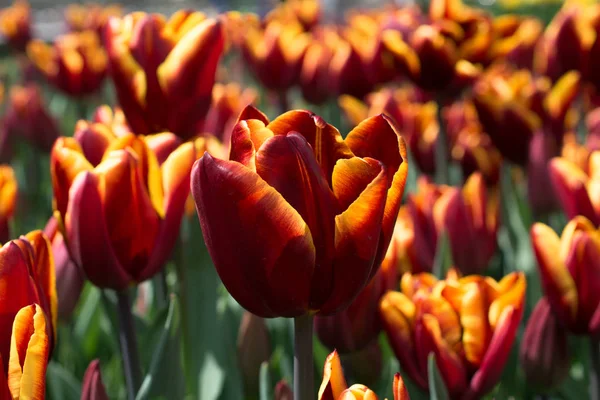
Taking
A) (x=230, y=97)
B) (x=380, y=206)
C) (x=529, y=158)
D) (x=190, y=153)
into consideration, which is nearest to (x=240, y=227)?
(x=380, y=206)

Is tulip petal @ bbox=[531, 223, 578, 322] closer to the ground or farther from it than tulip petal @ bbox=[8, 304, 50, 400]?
closer to the ground

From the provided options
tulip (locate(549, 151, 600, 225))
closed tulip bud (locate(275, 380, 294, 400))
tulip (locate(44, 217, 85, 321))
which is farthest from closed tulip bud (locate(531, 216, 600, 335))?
tulip (locate(44, 217, 85, 321))

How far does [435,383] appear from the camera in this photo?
0.81 m

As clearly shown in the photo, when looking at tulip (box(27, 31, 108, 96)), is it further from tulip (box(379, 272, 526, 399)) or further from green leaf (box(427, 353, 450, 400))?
green leaf (box(427, 353, 450, 400))

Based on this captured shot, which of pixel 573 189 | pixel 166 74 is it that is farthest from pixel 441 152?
pixel 166 74

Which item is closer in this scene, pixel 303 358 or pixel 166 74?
pixel 303 358

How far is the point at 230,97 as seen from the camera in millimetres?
1976

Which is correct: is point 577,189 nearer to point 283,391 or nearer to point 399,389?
point 283,391

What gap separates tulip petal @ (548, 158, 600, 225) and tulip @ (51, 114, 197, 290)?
51cm

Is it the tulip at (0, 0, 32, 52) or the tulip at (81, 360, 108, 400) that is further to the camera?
the tulip at (0, 0, 32, 52)

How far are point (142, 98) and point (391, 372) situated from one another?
489mm

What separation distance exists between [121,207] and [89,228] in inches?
1.5

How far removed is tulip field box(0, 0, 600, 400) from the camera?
23.4 inches

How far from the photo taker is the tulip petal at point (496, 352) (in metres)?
0.84
